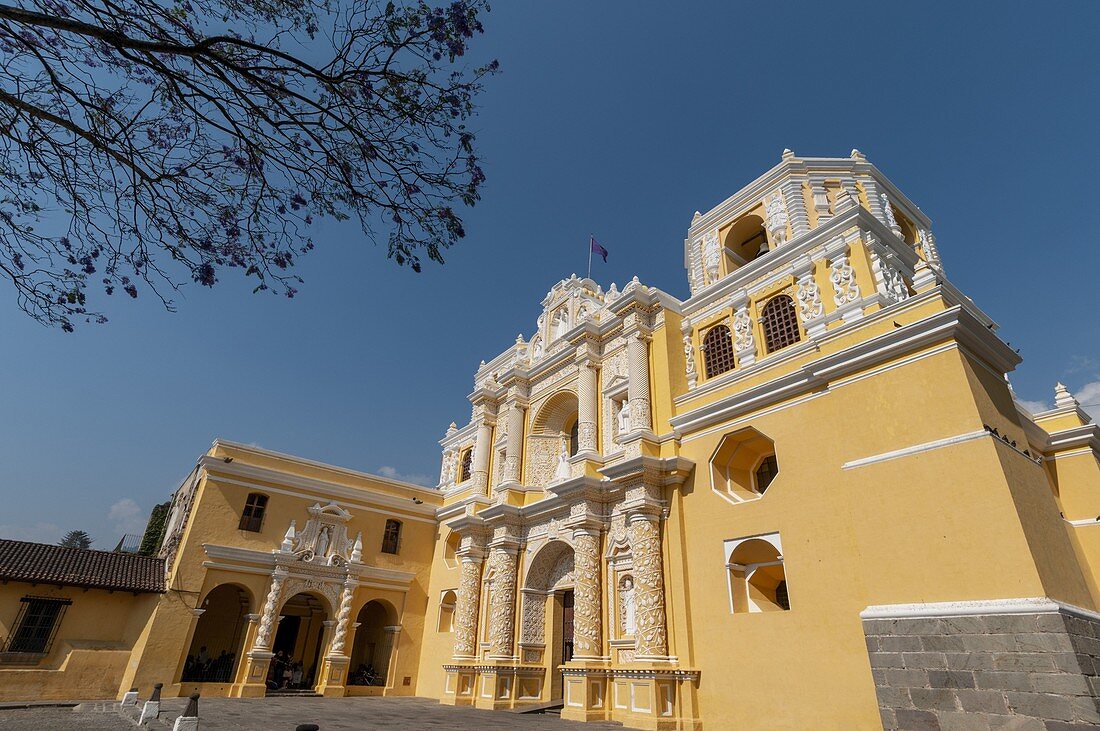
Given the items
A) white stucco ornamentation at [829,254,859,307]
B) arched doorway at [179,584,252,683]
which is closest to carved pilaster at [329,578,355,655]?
arched doorway at [179,584,252,683]

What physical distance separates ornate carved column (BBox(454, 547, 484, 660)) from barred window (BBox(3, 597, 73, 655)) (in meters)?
10.3

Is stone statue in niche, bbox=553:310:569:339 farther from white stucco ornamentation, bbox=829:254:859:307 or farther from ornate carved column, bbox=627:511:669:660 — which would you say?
white stucco ornamentation, bbox=829:254:859:307

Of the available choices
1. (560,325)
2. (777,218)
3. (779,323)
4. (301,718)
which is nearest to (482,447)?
(560,325)

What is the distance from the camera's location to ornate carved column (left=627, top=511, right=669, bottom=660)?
11.1 m

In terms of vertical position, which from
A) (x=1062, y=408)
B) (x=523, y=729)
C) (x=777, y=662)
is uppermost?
(x=1062, y=408)

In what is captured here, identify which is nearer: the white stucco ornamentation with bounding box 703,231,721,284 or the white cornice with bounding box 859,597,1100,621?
the white cornice with bounding box 859,597,1100,621

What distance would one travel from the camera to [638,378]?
14227 mm

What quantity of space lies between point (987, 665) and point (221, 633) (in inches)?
836

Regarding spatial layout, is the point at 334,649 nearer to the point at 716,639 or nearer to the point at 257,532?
the point at 257,532

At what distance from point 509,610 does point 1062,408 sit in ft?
46.2

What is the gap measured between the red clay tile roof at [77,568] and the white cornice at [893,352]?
16.9 m

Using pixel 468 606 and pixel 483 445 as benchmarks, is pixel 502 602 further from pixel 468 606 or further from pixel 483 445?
pixel 483 445

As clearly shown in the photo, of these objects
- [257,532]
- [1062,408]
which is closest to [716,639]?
[1062,408]

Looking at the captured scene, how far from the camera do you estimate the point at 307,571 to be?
17.8m
